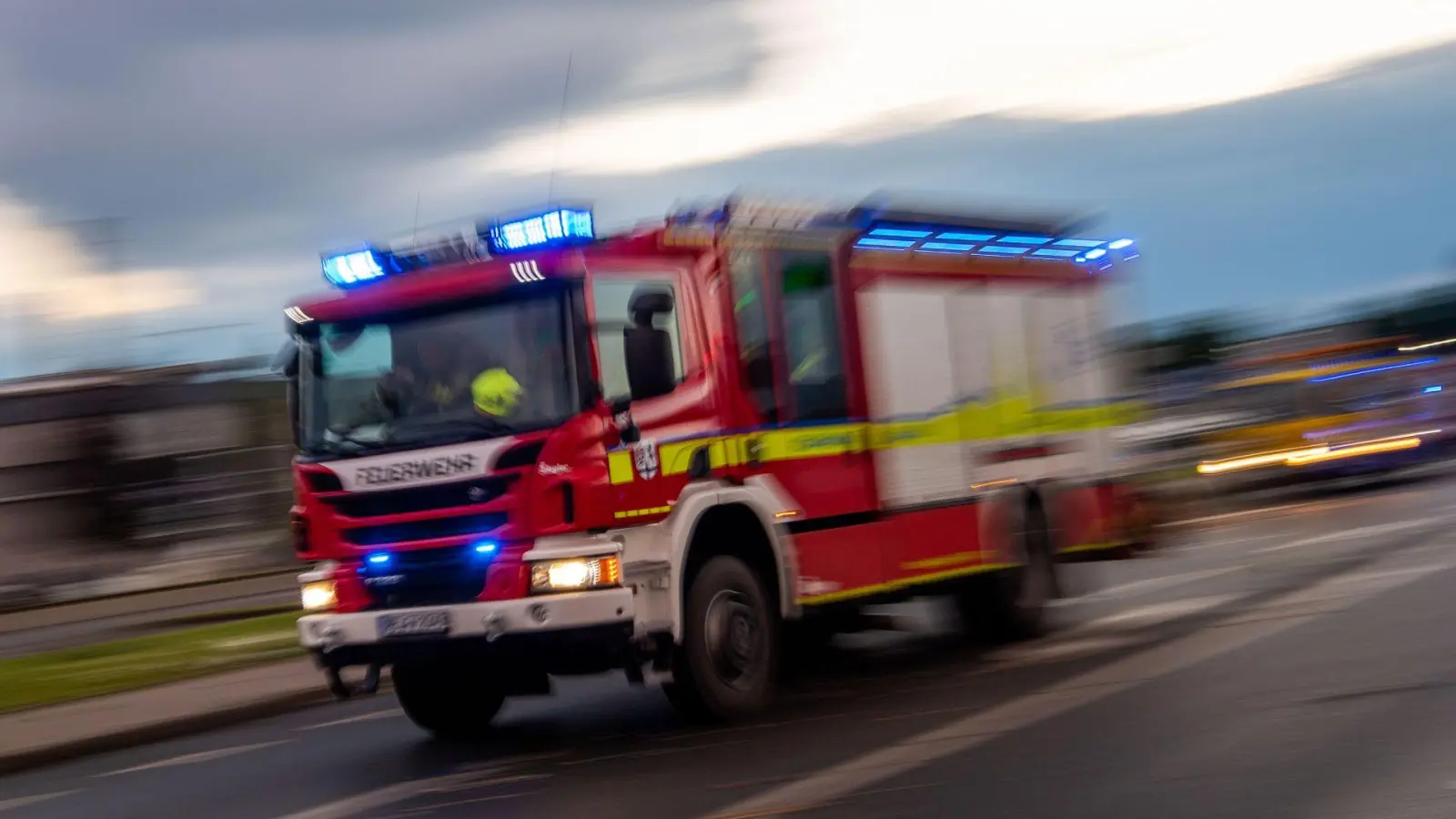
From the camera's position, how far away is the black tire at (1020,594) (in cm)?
1269

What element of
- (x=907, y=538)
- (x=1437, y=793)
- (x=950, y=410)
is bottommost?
(x=1437, y=793)

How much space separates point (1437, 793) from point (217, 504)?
2482cm

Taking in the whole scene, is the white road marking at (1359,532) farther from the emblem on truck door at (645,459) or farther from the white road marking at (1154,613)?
the emblem on truck door at (645,459)

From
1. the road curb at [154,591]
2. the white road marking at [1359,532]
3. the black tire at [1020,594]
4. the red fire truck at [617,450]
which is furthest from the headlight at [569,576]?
the road curb at [154,591]

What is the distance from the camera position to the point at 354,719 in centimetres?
1193

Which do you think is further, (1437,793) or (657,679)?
(657,679)

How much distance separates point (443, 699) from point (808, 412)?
267 centimetres

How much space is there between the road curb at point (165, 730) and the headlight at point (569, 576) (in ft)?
12.8

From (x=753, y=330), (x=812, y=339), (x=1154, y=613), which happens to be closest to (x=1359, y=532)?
(x=1154, y=613)

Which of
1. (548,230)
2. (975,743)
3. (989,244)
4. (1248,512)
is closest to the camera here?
(975,743)

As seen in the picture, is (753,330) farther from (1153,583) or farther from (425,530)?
(1153,583)

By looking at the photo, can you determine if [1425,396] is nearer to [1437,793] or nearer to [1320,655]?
[1320,655]

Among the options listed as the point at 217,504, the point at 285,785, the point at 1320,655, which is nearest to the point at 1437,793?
the point at 1320,655

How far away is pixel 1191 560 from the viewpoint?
18.5 meters
